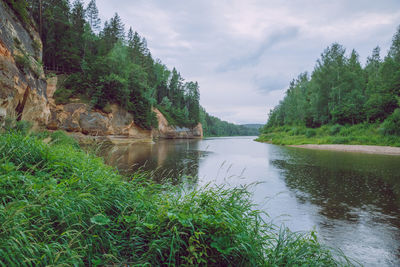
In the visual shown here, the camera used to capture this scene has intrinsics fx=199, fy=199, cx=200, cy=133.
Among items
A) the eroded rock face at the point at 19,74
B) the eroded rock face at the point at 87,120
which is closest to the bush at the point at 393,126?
the eroded rock face at the point at 19,74

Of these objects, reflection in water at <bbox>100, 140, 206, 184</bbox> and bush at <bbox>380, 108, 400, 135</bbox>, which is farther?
bush at <bbox>380, 108, 400, 135</bbox>

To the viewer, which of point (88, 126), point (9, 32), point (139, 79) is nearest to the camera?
point (9, 32)

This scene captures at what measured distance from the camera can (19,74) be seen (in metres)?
10.5

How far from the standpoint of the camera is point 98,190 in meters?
3.39

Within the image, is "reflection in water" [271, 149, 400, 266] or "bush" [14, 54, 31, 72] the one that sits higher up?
"bush" [14, 54, 31, 72]

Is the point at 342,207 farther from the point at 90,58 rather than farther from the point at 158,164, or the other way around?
the point at 90,58

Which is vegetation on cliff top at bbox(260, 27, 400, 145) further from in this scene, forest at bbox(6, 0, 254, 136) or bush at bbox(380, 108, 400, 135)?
forest at bbox(6, 0, 254, 136)

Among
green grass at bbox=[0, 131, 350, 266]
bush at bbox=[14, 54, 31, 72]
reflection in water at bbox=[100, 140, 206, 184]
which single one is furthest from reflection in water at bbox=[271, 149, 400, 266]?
bush at bbox=[14, 54, 31, 72]

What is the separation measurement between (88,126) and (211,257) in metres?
28.8

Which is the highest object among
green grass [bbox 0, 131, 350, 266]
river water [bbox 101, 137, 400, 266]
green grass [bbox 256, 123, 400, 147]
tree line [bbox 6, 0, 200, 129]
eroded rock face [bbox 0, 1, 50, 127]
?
tree line [bbox 6, 0, 200, 129]

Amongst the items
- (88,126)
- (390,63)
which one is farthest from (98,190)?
(390,63)

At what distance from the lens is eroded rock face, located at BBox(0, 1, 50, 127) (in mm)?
9172

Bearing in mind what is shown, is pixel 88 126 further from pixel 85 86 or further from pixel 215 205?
pixel 215 205

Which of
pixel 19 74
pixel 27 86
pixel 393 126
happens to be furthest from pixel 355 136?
pixel 19 74
